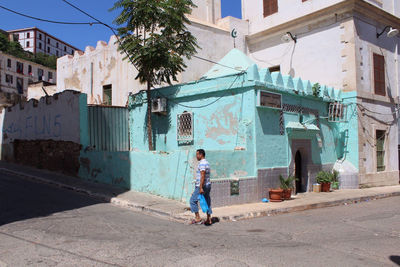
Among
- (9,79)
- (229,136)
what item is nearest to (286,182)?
(229,136)

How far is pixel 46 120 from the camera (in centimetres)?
1530

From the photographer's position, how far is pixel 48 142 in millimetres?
14883

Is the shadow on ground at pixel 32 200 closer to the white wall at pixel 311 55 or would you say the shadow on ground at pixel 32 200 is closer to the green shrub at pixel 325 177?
the green shrub at pixel 325 177

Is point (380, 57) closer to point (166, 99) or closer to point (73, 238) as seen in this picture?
point (166, 99)

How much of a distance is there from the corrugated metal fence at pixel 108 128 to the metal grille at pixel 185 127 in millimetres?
3059

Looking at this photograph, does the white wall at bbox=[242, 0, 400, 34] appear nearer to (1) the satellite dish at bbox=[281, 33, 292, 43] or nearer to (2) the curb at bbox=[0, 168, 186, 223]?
(1) the satellite dish at bbox=[281, 33, 292, 43]

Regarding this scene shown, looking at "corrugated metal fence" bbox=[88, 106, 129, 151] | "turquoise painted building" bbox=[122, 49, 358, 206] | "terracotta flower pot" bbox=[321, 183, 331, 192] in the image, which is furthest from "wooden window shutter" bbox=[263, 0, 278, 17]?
"terracotta flower pot" bbox=[321, 183, 331, 192]

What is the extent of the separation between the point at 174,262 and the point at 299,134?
9345 millimetres

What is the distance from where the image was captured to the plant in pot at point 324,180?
14.0m

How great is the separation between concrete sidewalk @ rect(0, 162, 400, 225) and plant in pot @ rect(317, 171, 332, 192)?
49 cm

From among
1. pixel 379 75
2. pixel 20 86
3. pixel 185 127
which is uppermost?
pixel 20 86

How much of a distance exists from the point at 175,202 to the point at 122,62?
33.6 feet

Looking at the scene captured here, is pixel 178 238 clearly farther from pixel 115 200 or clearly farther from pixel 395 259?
pixel 115 200

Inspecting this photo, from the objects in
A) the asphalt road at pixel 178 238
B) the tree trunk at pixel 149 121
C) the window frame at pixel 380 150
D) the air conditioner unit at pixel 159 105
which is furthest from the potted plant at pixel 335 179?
the tree trunk at pixel 149 121
